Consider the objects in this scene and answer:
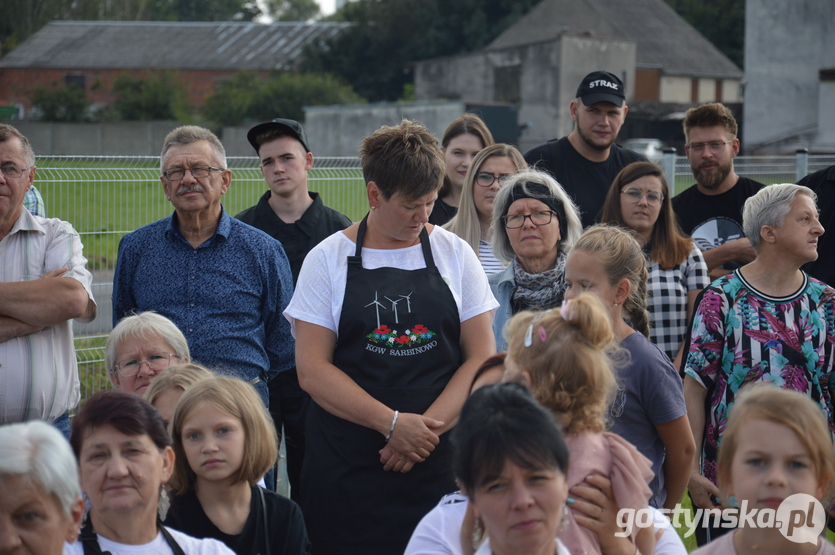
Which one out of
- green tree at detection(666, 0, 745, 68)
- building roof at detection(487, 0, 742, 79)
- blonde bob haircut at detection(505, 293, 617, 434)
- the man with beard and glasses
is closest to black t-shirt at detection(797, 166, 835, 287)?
the man with beard and glasses

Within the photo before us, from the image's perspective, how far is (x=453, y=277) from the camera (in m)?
3.29

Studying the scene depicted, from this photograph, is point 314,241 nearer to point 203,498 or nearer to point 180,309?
point 180,309

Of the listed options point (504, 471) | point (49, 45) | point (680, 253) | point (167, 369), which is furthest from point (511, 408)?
point (49, 45)

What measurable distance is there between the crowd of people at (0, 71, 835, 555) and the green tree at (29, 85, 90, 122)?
39.6 m

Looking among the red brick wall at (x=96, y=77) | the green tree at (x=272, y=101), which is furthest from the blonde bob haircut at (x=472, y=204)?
the red brick wall at (x=96, y=77)

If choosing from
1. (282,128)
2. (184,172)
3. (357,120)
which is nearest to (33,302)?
(184,172)

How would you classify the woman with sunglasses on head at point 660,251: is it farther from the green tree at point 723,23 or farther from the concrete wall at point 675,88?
the green tree at point 723,23

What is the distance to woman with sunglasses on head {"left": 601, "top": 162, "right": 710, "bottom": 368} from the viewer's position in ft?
14.4

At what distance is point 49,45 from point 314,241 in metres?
65.5

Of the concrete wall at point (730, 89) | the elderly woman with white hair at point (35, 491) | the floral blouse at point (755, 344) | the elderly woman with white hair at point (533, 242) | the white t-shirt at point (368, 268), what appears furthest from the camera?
the concrete wall at point (730, 89)

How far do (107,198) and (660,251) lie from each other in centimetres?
469

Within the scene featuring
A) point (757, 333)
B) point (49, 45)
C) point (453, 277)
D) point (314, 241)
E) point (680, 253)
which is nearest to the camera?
point (453, 277)

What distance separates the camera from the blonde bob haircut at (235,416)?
9.73 ft

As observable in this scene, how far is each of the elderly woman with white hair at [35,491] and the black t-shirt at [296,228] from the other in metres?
2.75
